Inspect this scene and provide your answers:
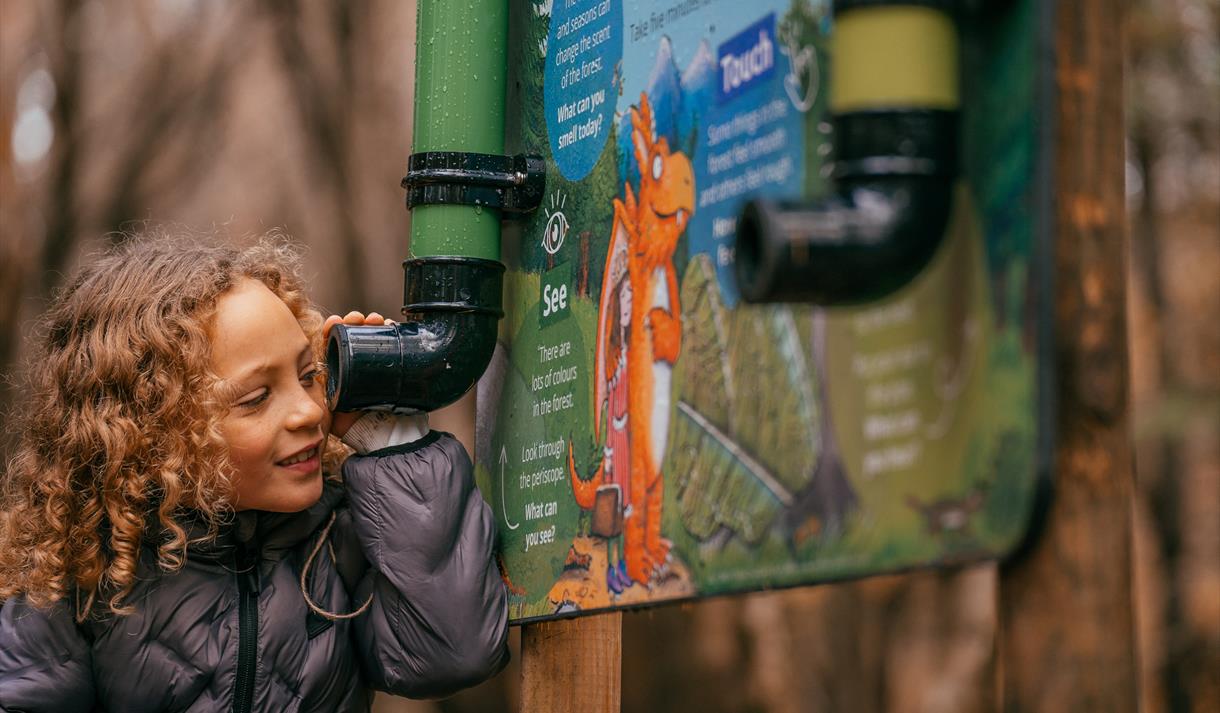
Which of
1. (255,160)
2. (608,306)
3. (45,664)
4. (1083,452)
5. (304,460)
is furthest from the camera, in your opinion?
(255,160)

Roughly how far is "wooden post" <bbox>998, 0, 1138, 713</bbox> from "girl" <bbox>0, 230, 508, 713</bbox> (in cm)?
128

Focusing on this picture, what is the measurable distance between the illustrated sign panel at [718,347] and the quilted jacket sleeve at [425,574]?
9 centimetres

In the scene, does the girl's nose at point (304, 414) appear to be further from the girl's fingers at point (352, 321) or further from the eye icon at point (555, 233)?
the eye icon at point (555, 233)

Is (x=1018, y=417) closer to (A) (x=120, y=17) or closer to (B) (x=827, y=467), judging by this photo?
(B) (x=827, y=467)

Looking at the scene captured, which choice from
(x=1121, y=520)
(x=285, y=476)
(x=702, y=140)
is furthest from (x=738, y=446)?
(x=285, y=476)

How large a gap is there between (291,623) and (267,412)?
353mm

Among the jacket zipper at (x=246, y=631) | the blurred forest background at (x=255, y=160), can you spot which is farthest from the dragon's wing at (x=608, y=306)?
the blurred forest background at (x=255, y=160)

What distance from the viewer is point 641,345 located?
2387mm

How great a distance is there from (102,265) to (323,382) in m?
0.49

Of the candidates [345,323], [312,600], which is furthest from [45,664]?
[345,323]

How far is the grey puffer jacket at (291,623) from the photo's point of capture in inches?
105

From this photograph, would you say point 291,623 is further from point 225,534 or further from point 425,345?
point 425,345

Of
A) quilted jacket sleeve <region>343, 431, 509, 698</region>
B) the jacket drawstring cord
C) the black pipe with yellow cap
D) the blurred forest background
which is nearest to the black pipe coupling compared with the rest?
quilted jacket sleeve <region>343, 431, 509, 698</region>

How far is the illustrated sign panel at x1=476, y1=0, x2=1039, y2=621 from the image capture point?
1.64 metres
